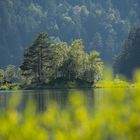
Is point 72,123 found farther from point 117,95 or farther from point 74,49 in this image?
point 74,49

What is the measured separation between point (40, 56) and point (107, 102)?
117697mm

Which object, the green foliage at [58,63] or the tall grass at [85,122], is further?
the green foliage at [58,63]

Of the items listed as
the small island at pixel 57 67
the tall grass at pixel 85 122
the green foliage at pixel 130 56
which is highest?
the green foliage at pixel 130 56

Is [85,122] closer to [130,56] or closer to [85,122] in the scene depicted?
[85,122]

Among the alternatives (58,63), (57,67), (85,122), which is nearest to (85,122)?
(85,122)

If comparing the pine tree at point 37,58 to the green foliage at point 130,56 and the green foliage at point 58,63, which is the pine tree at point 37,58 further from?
the green foliage at point 130,56

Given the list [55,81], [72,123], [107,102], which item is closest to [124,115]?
[107,102]

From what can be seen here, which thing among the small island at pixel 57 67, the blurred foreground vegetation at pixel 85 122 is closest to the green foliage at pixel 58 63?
the small island at pixel 57 67

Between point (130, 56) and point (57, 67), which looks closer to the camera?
point (57, 67)

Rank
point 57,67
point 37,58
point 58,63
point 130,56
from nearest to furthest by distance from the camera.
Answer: point 57,67
point 58,63
point 37,58
point 130,56

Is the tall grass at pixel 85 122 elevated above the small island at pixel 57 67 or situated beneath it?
situated beneath

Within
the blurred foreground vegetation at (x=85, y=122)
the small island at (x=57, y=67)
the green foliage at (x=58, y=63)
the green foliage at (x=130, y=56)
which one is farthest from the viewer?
the green foliage at (x=130, y=56)

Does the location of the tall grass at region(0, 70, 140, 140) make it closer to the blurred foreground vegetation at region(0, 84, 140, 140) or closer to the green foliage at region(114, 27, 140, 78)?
the blurred foreground vegetation at region(0, 84, 140, 140)

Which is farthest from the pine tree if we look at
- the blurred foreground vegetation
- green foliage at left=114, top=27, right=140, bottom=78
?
the blurred foreground vegetation
